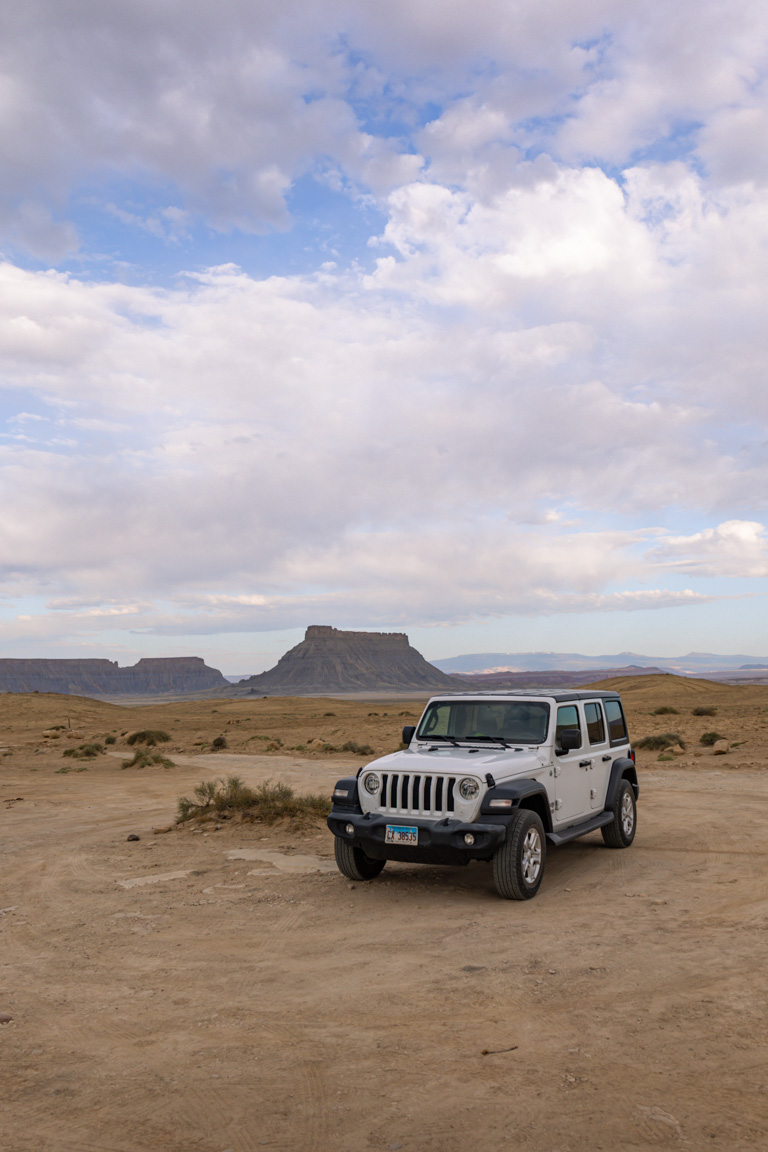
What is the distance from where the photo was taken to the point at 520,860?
7633mm

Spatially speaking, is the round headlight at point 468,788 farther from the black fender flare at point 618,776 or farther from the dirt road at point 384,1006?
the black fender flare at point 618,776

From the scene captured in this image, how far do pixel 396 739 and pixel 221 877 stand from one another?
69.6ft

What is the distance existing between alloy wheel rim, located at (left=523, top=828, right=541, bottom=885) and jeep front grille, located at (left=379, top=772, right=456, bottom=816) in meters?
0.84

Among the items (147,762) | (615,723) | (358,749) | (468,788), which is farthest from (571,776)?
(358,749)

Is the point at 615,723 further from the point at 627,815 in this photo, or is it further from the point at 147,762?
the point at 147,762

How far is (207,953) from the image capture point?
6.50 meters

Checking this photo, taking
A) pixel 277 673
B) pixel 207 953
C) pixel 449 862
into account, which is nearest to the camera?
pixel 207 953

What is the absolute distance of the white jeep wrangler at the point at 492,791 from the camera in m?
7.64

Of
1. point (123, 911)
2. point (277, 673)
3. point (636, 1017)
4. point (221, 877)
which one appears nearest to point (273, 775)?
→ point (221, 877)

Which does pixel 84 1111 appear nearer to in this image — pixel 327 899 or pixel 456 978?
pixel 456 978

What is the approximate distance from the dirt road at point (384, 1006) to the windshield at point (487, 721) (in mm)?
1522

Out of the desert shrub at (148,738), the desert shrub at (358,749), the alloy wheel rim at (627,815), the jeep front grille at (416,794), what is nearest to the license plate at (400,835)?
the jeep front grille at (416,794)

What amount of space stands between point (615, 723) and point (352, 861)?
4237mm

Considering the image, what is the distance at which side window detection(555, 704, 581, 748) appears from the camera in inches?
355
